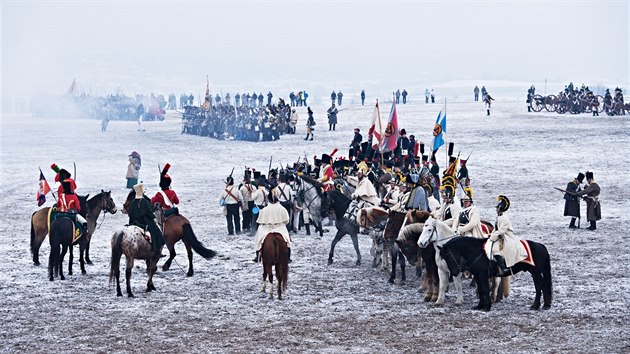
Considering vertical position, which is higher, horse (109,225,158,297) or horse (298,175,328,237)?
horse (298,175,328,237)

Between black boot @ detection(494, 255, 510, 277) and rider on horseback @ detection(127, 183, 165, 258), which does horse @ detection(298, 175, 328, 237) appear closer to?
rider on horseback @ detection(127, 183, 165, 258)

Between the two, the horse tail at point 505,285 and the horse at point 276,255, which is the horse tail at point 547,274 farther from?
the horse at point 276,255

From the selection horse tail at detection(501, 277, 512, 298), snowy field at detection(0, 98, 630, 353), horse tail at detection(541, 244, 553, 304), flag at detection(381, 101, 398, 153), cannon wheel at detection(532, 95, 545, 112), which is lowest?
snowy field at detection(0, 98, 630, 353)

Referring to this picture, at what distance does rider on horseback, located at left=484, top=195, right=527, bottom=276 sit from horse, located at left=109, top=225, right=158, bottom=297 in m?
5.90

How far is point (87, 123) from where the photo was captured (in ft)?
219

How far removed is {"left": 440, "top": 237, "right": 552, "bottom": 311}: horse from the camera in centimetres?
1472

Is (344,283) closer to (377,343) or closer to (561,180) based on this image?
(377,343)

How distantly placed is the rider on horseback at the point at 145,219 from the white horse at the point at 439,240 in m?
4.62

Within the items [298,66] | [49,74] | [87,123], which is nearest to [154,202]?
[87,123]

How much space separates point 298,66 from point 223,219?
16384 cm

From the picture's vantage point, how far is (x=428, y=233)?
15273mm

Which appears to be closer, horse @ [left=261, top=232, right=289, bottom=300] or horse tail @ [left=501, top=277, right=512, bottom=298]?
horse tail @ [left=501, top=277, right=512, bottom=298]

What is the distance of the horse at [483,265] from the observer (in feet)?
48.3

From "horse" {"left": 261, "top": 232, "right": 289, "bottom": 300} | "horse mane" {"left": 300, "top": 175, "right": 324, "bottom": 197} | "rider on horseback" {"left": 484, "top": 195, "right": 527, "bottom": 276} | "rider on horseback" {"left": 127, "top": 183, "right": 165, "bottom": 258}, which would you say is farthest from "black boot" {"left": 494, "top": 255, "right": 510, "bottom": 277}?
"horse mane" {"left": 300, "top": 175, "right": 324, "bottom": 197}
